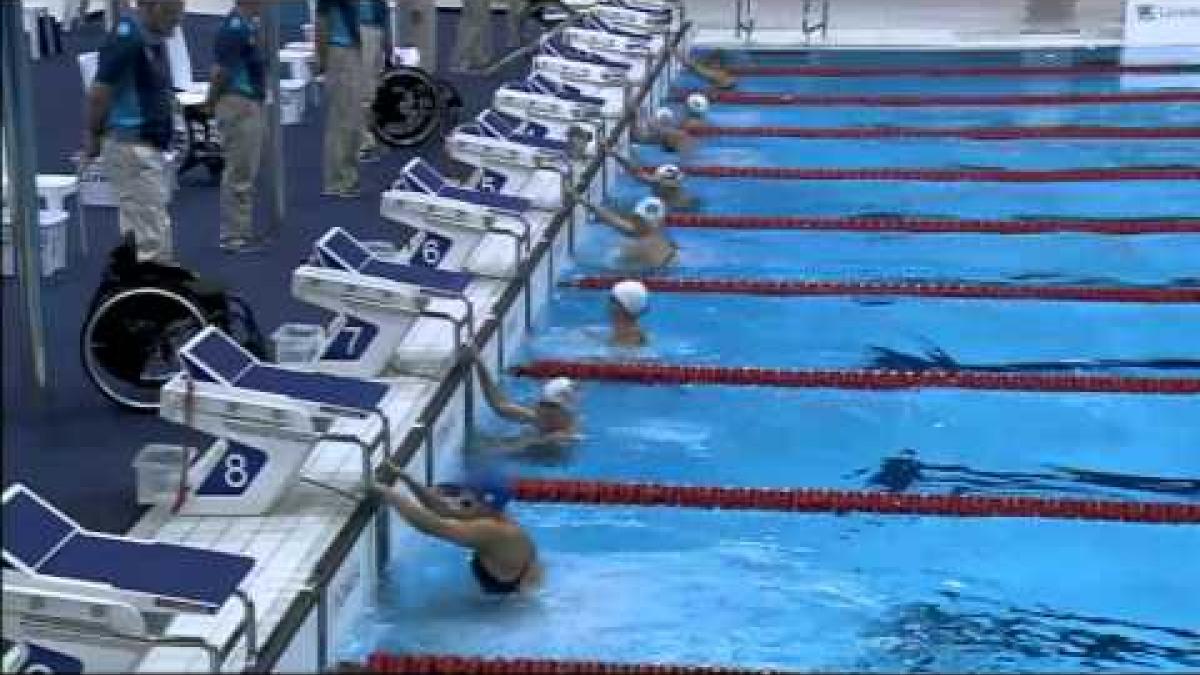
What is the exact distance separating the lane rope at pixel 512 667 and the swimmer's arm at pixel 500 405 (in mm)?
1797

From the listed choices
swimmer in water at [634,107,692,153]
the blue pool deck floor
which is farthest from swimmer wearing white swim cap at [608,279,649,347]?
swimmer in water at [634,107,692,153]

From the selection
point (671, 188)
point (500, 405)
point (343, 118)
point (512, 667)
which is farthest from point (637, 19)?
point (512, 667)

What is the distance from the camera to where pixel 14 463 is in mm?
5668

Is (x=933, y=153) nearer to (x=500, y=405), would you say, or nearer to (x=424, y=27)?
(x=424, y=27)

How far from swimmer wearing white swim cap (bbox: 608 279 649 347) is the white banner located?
9.97m

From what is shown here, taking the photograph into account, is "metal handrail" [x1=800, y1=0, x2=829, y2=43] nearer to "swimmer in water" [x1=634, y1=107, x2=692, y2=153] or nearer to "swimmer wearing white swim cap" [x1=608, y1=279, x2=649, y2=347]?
"swimmer in water" [x1=634, y1=107, x2=692, y2=153]

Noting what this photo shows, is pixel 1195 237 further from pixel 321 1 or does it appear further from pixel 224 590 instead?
pixel 224 590

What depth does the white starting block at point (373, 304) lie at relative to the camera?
6582 mm

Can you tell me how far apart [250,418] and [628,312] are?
2749 mm

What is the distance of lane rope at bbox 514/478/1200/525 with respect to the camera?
6.21m

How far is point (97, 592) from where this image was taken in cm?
417

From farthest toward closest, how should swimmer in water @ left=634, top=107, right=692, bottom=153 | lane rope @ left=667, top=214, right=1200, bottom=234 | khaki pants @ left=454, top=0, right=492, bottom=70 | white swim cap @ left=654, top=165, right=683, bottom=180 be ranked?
khaki pants @ left=454, top=0, right=492, bottom=70, swimmer in water @ left=634, top=107, right=692, bottom=153, white swim cap @ left=654, top=165, right=683, bottom=180, lane rope @ left=667, top=214, right=1200, bottom=234

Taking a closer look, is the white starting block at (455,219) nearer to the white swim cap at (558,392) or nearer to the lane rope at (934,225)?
the white swim cap at (558,392)

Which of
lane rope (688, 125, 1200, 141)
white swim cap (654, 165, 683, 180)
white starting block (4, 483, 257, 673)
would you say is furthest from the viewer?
lane rope (688, 125, 1200, 141)
